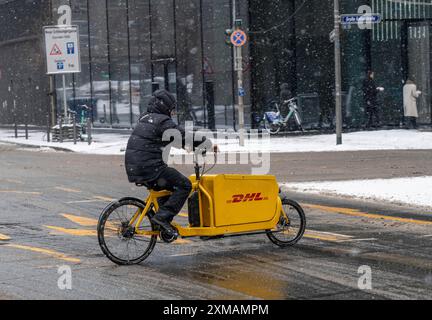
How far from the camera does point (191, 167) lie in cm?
2308

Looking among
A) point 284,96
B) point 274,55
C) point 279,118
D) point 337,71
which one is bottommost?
point 279,118

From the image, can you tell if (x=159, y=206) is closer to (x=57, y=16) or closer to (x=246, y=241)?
(x=246, y=241)

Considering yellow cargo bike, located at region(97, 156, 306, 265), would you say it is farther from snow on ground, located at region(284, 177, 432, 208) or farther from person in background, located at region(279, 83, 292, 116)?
person in background, located at region(279, 83, 292, 116)

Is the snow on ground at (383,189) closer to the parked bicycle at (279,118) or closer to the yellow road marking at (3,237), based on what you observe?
the yellow road marking at (3,237)

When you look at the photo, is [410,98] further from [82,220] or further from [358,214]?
[82,220]

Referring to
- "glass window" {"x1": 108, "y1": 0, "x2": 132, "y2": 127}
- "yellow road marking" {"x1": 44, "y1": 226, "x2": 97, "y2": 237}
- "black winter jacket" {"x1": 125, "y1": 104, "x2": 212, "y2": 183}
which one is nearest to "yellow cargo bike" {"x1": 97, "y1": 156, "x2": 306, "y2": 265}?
"black winter jacket" {"x1": 125, "y1": 104, "x2": 212, "y2": 183}

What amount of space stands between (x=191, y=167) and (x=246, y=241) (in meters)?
11.4

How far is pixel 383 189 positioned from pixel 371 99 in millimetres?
18514

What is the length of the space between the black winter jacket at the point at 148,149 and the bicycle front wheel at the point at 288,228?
1.71 m

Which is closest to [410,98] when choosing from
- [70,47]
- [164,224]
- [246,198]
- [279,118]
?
[279,118]

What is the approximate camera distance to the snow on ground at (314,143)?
2794 centimetres

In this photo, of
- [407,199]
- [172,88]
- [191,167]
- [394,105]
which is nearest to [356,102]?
[394,105]

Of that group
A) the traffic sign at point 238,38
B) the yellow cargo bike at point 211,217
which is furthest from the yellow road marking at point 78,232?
the traffic sign at point 238,38

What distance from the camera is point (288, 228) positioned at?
11320 mm
